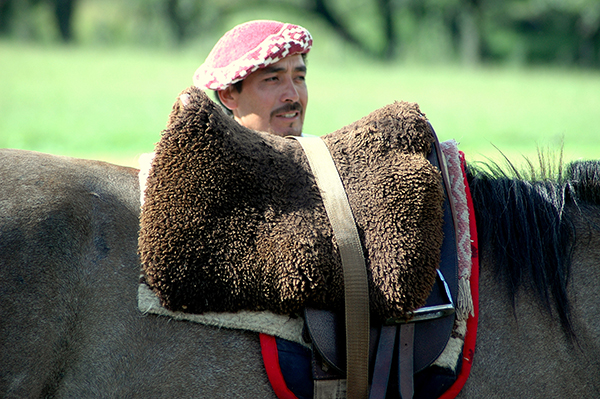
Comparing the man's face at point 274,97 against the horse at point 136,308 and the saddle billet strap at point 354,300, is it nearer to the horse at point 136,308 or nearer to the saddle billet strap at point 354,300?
the horse at point 136,308

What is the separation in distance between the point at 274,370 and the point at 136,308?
1.31 feet

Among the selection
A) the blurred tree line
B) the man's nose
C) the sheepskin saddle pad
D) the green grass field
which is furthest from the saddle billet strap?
the blurred tree line

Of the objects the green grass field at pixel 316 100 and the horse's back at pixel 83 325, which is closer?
the horse's back at pixel 83 325

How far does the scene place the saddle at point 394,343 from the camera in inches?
55.1

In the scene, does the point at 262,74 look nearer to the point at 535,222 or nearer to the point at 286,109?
the point at 286,109

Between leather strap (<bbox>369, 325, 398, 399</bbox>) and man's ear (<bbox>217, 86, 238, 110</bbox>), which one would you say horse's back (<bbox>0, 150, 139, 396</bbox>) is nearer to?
leather strap (<bbox>369, 325, 398, 399</bbox>)

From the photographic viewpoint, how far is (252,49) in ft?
8.02

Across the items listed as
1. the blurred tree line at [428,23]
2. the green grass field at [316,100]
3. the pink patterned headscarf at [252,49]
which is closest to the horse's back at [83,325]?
the pink patterned headscarf at [252,49]

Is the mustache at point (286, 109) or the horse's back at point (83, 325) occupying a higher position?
the mustache at point (286, 109)

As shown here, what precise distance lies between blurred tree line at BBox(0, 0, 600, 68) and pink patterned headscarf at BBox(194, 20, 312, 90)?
29.2m

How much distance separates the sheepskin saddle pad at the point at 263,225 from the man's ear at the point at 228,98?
1143 millimetres

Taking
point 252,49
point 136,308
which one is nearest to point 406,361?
point 136,308

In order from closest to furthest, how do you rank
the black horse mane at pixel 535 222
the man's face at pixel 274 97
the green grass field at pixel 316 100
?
the black horse mane at pixel 535 222
the man's face at pixel 274 97
the green grass field at pixel 316 100

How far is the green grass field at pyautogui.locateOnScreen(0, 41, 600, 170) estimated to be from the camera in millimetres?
10059
